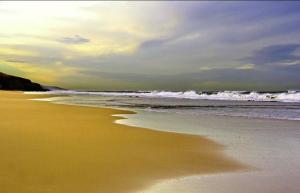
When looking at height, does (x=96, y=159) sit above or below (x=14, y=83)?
below

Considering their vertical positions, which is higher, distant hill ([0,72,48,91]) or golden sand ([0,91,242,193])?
distant hill ([0,72,48,91])

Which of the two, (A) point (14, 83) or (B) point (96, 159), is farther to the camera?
(A) point (14, 83)

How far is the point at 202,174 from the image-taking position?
6.30 metres

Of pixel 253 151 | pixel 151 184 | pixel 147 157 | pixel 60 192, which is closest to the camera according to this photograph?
pixel 60 192

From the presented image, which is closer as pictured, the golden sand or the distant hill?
the golden sand

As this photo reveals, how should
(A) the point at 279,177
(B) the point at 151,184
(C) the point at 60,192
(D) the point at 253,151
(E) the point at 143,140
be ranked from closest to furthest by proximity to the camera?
(C) the point at 60,192
(B) the point at 151,184
(A) the point at 279,177
(D) the point at 253,151
(E) the point at 143,140

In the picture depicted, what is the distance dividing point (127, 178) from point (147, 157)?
5.41ft

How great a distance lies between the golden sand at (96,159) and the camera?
5410 millimetres

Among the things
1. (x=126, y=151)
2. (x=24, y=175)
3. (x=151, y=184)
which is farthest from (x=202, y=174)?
(x=24, y=175)

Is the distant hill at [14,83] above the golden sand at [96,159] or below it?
above

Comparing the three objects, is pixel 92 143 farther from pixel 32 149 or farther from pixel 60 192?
pixel 60 192

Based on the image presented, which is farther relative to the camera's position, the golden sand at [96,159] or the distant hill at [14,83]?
the distant hill at [14,83]

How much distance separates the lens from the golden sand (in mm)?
5410

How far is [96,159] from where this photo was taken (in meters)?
6.98
